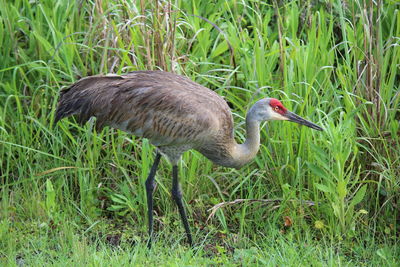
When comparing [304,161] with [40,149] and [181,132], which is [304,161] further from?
[40,149]

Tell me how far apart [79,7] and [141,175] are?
1.58m

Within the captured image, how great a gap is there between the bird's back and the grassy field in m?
0.36

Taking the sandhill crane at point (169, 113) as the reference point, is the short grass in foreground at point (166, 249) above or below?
below

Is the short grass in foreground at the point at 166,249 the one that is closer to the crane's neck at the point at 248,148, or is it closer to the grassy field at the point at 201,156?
the grassy field at the point at 201,156

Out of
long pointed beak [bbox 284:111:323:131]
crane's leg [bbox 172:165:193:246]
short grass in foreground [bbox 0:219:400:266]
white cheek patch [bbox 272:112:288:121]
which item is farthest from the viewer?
crane's leg [bbox 172:165:193:246]

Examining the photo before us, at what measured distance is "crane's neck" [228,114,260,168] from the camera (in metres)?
5.37

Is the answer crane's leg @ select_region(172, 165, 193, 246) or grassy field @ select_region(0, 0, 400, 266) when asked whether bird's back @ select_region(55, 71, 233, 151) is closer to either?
crane's leg @ select_region(172, 165, 193, 246)

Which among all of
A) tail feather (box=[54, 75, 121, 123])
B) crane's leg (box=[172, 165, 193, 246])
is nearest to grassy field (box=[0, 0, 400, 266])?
crane's leg (box=[172, 165, 193, 246])

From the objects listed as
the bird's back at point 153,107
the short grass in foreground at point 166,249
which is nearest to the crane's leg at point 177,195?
the short grass in foreground at point 166,249

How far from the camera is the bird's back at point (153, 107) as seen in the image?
207 inches

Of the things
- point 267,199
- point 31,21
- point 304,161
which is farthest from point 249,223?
point 31,21

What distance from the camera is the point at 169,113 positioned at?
530 cm

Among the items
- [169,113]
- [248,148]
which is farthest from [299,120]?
[169,113]

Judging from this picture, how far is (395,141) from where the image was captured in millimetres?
5512
